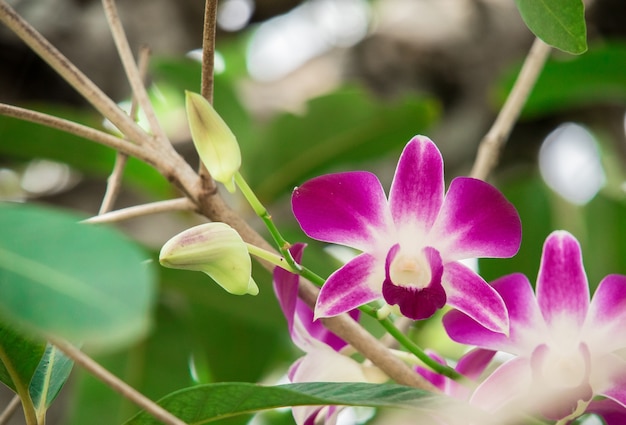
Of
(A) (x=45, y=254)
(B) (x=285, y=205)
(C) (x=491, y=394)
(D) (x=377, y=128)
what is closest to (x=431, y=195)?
(C) (x=491, y=394)

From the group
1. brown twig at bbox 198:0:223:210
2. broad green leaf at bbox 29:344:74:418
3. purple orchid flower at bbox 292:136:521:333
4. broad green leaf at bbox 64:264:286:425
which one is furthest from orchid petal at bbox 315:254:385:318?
broad green leaf at bbox 64:264:286:425

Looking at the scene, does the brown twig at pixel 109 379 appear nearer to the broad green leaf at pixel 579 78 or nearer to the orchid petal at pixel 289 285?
the orchid petal at pixel 289 285

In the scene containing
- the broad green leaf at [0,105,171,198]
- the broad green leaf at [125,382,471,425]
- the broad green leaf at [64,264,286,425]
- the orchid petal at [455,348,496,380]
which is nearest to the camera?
the broad green leaf at [125,382,471,425]

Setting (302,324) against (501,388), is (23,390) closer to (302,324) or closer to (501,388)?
(302,324)

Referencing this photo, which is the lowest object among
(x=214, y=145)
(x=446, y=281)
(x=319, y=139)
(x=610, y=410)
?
(x=610, y=410)

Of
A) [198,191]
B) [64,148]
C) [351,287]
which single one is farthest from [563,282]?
[64,148]

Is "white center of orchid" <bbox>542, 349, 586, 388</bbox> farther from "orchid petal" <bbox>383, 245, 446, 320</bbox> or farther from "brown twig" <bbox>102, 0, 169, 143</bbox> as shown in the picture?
"brown twig" <bbox>102, 0, 169, 143</bbox>

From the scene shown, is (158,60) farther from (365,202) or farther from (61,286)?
(61,286)

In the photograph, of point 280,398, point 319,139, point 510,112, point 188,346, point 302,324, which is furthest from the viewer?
point 319,139
